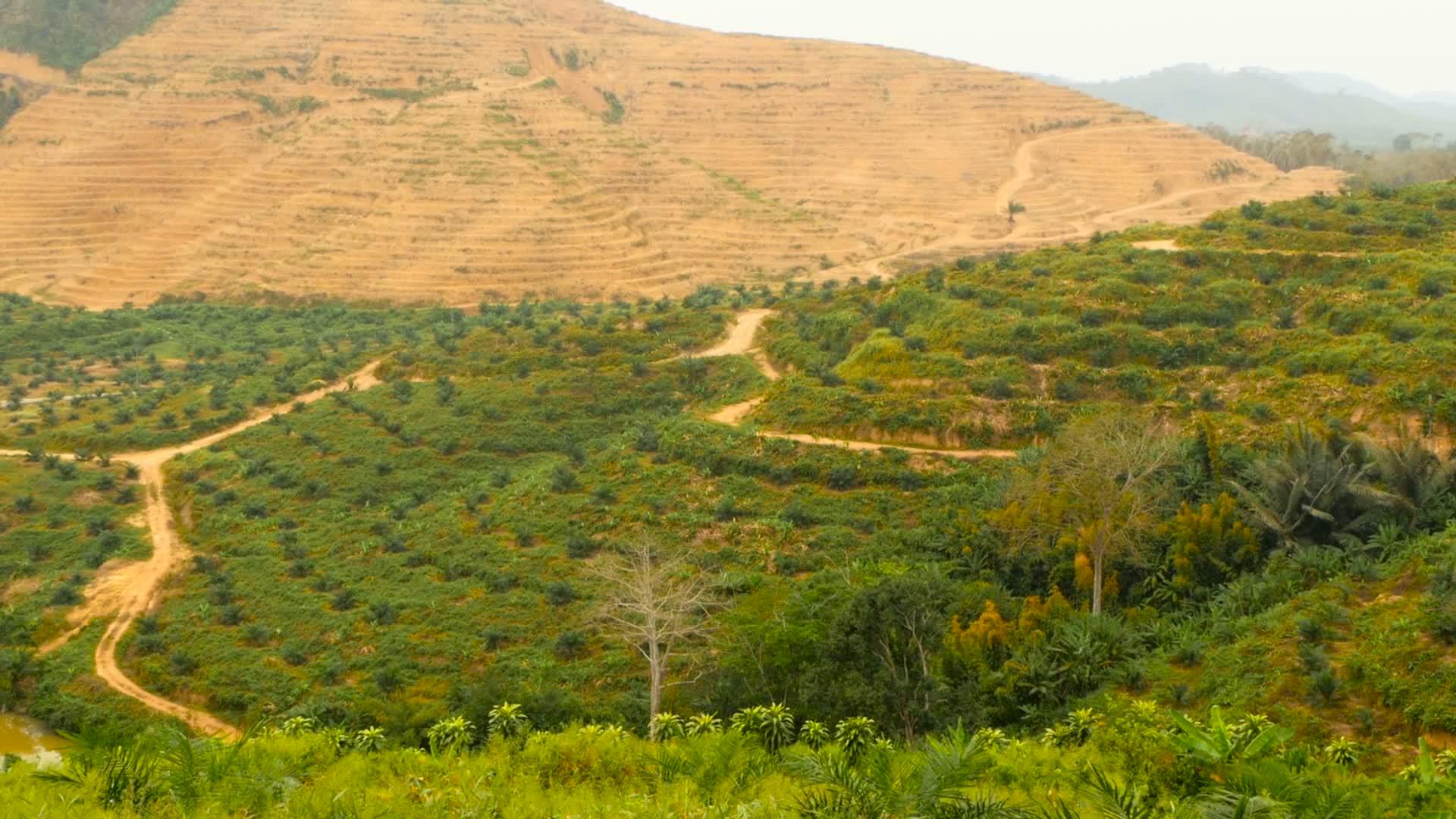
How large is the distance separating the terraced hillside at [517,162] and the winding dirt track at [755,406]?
1974cm

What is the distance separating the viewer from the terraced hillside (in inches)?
2562

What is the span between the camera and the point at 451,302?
202 feet

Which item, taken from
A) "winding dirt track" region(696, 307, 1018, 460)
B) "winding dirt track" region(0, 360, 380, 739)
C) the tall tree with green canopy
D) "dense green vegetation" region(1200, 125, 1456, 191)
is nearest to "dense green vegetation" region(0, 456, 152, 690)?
"winding dirt track" region(0, 360, 380, 739)

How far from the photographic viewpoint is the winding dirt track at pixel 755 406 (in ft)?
91.4

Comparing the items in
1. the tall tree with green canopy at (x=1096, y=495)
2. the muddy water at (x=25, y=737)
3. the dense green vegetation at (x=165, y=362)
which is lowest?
the muddy water at (x=25, y=737)

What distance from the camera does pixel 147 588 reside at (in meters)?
26.9

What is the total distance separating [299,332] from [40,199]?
27.6 m

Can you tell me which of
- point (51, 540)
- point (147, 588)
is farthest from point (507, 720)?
point (51, 540)

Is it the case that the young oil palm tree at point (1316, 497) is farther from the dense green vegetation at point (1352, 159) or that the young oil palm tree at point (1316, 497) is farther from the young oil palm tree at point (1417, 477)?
the dense green vegetation at point (1352, 159)

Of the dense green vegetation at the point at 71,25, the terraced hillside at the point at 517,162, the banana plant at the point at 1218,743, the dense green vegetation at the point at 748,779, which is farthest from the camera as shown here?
the dense green vegetation at the point at 71,25

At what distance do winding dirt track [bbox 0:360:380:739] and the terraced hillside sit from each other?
1071 inches

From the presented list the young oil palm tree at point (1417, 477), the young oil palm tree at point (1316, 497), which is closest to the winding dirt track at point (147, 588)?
the young oil palm tree at point (1316, 497)

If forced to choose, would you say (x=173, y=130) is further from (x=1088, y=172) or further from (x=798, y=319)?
(x=1088, y=172)

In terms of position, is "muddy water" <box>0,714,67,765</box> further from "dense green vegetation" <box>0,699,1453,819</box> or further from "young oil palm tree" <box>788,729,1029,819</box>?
"young oil palm tree" <box>788,729,1029,819</box>
